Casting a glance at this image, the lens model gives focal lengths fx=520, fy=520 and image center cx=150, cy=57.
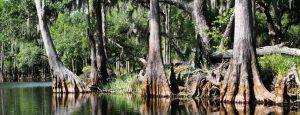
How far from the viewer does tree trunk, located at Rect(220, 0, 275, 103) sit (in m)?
15.4

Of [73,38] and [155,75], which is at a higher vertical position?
[73,38]

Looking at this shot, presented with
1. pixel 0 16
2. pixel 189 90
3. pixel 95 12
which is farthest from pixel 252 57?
pixel 0 16

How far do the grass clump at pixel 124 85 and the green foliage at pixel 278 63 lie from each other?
20.8ft

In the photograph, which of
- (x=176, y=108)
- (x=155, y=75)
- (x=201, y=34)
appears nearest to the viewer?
(x=176, y=108)

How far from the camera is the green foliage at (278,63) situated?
16.6 m

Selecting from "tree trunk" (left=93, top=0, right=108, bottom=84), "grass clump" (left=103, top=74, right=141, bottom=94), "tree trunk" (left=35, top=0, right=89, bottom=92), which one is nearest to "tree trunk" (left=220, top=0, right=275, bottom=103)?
"grass clump" (left=103, top=74, right=141, bottom=94)

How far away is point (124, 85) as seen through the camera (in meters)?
23.6

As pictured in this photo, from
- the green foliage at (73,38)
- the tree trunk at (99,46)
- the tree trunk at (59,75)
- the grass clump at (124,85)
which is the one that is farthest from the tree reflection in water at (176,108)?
the green foliage at (73,38)

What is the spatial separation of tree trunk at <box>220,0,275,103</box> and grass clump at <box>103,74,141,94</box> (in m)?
6.92

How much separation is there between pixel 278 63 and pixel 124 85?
849 cm

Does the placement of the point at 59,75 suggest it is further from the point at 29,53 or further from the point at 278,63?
the point at 29,53

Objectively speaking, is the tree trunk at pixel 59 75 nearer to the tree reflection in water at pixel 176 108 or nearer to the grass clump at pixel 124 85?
the grass clump at pixel 124 85

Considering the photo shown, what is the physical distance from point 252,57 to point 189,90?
4.11 metres

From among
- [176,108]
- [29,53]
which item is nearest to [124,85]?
[176,108]
